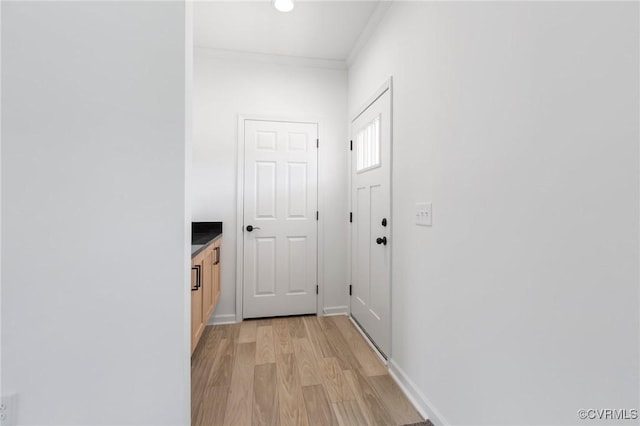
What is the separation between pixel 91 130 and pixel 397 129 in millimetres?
1583

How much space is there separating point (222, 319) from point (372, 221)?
1680mm

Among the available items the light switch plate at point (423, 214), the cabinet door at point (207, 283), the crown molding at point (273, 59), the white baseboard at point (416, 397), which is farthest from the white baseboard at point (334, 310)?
the crown molding at point (273, 59)

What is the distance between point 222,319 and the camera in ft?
8.80

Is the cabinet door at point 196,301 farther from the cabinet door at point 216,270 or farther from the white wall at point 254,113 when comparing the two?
the white wall at point 254,113

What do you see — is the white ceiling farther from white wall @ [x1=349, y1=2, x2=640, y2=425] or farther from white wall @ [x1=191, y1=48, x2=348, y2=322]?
white wall @ [x1=349, y1=2, x2=640, y2=425]

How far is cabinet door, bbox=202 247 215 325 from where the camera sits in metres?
1.97

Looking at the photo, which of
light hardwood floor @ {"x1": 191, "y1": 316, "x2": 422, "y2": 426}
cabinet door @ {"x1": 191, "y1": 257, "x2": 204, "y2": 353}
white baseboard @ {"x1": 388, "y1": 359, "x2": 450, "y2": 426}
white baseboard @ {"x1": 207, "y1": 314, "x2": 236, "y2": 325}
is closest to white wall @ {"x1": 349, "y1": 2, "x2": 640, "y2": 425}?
white baseboard @ {"x1": 388, "y1": 359, "x2": 450, "y2": 426}

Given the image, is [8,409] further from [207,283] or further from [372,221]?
[372,221]

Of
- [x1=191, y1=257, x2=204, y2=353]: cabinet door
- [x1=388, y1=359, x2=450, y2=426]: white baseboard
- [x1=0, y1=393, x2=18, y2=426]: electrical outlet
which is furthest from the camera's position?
[x1=191, y1=257, x2=204, y2=353]: cabinet door

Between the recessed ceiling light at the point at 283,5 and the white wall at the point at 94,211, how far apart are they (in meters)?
1.25

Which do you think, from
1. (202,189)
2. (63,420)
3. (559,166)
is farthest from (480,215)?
(202,189)

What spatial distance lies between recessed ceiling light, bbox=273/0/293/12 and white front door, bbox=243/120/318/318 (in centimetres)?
94

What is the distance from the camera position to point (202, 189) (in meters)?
2.67

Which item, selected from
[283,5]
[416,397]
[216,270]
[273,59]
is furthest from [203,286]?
[273,59]
